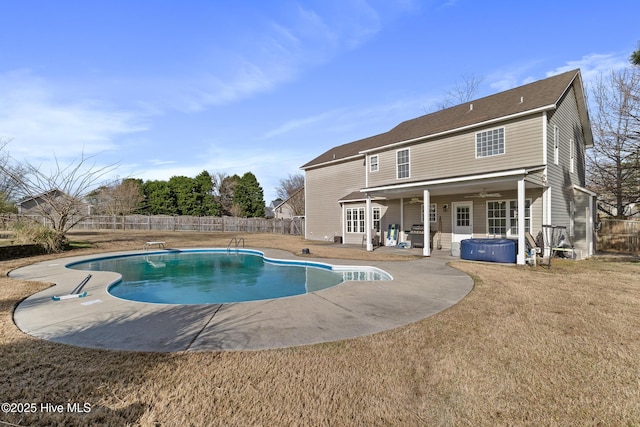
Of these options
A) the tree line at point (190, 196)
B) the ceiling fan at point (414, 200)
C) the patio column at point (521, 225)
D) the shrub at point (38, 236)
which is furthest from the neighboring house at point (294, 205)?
the patio column at point (521, 225)

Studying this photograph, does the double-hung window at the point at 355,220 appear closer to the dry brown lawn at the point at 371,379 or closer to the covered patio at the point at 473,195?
the covered patio at the point at 473,195

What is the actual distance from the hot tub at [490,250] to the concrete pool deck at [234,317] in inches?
149

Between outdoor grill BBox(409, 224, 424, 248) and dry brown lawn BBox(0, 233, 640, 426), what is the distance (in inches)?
388

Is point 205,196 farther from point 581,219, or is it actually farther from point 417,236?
point 581,219

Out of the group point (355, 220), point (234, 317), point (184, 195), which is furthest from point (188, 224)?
point (234, 317)

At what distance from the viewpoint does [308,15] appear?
441 inches

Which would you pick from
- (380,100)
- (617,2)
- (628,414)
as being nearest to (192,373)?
(628,414)

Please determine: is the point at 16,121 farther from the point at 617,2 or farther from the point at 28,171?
the point at 617,2

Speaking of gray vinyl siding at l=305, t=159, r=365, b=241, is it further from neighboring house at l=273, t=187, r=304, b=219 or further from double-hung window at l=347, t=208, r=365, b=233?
neighboring house at l=273, t=187, r=304, b=219

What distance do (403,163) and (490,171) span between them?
4867 mm

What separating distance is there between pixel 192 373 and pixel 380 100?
18314 mm

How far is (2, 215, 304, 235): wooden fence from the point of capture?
31172 mm

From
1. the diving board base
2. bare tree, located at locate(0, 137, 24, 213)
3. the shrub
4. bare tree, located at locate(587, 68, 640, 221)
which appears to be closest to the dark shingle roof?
bare tree, located at locate(587, 68, 640, 221)

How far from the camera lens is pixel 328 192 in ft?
67.1
